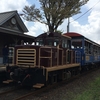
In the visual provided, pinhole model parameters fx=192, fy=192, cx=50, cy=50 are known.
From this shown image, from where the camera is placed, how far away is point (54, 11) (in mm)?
24547

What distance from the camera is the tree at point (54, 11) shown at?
81.8 ft

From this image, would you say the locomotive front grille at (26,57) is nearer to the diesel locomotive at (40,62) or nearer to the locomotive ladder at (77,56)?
the diesel locomotive at (40,62)

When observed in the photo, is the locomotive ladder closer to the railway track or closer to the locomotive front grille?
the railway track

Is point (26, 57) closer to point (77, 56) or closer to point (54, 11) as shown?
point (77, 56)

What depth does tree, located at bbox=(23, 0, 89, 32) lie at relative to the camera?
981 inches

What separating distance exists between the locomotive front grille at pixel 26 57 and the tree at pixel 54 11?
1569 cm

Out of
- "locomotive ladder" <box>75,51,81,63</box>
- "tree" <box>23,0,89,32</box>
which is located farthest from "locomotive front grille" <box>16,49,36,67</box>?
"tree" <box>23,0,89,32</box>

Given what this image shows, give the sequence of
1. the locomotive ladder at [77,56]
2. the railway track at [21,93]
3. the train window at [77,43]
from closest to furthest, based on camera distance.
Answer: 1. the railway track at [21,93]
2. the locomotive ladder at [77,56]
3. the train window at [77,43]

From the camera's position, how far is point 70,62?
42.6 ft

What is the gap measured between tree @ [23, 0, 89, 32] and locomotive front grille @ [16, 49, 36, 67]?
15.7 metres

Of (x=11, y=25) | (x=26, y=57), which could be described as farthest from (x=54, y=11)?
(x=26, y=57)

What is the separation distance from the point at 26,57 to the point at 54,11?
15.9 m

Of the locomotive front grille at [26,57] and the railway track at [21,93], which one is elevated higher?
the locomotive front grille at [26,57]

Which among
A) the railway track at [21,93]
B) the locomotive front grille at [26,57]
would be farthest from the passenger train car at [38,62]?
the railway track at [21,93]
